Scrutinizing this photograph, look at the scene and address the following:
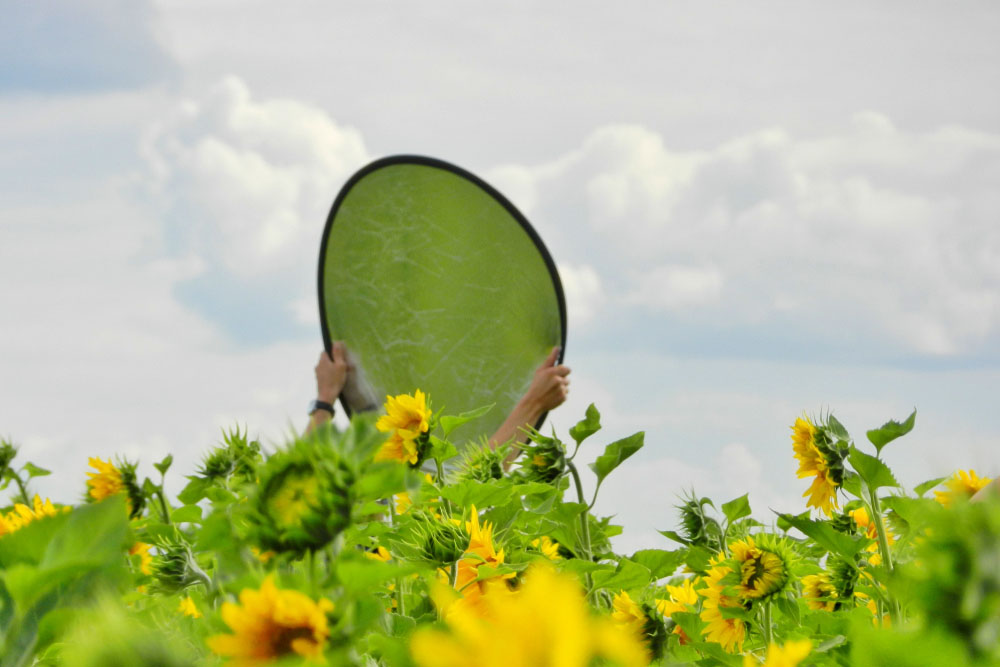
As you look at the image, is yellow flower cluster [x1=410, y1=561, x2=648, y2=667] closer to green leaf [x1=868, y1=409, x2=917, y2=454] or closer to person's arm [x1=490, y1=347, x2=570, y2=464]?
green leaf [x1=868, y1=409, x2=917, y2=454]

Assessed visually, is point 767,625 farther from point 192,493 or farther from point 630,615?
point 192,493

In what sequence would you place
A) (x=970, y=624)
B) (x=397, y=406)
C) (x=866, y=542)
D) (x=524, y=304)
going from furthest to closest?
1. (x=524, y=304)
2. (x=397, y=406)
3. (x=866, y=542)
4. (x=970, y=624)

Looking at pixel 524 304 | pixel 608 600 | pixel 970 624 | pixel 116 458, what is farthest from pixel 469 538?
pixel 524 304

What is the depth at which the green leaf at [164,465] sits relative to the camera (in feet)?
5.97

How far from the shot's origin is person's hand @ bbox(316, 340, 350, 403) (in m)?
3.78

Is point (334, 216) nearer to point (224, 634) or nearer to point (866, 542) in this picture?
point (866, 542)

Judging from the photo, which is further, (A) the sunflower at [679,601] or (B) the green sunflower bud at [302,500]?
(A) the sunflower at [679,601]

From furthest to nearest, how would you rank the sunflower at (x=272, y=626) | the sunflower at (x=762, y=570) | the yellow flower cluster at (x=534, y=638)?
the sunflower at (x=762, y=570) → the sunflower at (x=272, y=626) → the yellow flower cluster at (x=534, y=638)

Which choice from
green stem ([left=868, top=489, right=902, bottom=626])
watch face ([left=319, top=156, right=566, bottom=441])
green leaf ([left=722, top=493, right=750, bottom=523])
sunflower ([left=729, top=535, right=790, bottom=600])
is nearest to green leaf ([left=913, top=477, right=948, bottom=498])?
green stem ([left=868, top=489, right=902, bottom=626])

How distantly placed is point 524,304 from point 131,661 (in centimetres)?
308

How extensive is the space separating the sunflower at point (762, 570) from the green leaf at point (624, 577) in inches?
5.4

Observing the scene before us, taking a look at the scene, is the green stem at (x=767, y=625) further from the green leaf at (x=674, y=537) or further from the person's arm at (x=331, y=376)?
the person's arm at (x=331, y=376)

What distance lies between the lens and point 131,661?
32 cm

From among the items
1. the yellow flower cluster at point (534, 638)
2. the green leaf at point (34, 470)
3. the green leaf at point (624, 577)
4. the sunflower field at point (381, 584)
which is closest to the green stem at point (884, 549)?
the sunflower field at point (381, 584)
